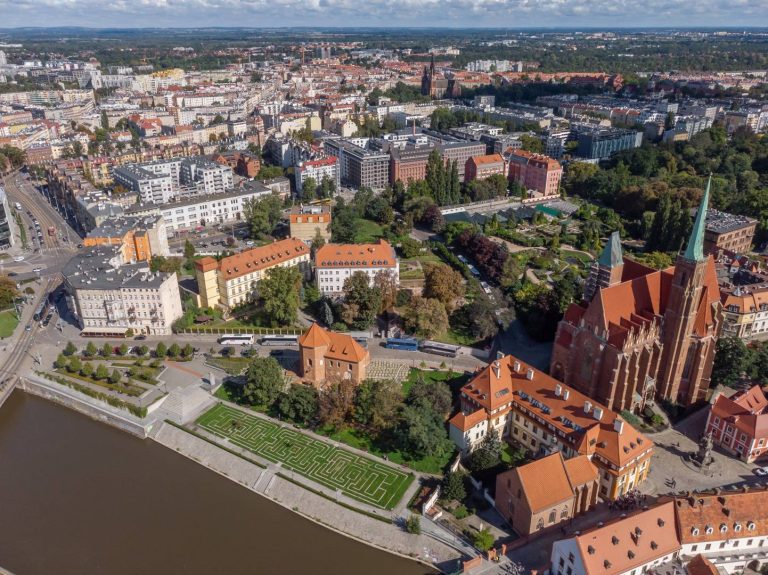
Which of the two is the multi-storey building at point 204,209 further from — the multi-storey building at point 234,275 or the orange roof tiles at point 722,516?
the orange roof tiles at point 722,516

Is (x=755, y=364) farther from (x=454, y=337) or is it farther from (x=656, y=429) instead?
(x=454, y=337)

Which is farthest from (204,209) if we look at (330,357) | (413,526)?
(413,526)

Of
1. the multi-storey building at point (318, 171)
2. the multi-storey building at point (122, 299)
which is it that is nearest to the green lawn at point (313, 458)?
the multi-storey building at point (122, 299)

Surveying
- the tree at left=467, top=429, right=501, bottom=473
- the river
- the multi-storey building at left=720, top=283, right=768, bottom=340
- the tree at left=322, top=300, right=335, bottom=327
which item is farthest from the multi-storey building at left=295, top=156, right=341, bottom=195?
the tree at left=467, top=429, right=501, bottom=473

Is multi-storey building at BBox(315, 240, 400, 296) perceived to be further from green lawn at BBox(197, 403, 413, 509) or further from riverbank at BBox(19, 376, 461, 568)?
riverbank at BBox(19, 376, 461, 568)

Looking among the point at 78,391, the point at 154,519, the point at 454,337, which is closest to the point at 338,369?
the point at 454,337

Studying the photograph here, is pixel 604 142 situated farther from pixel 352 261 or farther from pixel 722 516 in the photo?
pixel 722 516
